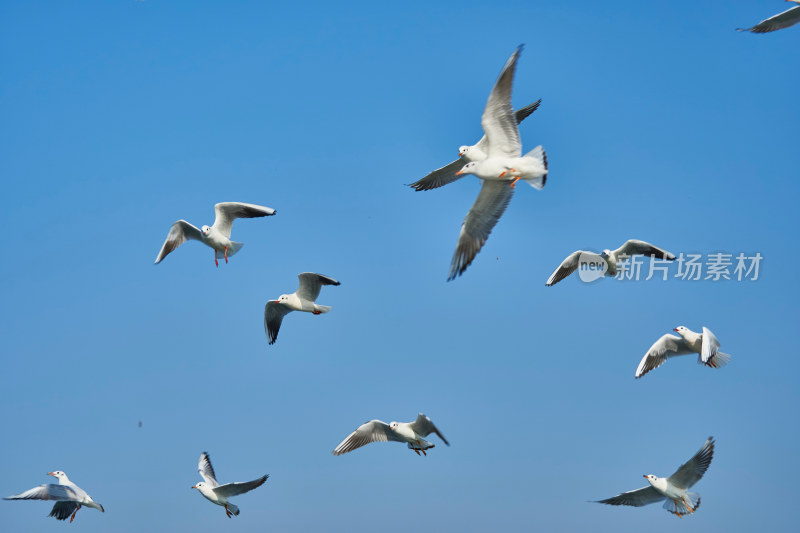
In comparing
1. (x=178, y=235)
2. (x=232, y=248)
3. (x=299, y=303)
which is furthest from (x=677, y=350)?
(x=178, y=235)

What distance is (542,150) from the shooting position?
1639 centimetres

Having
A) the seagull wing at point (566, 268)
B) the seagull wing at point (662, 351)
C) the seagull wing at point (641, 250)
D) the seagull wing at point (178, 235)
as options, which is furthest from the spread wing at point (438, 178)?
the seagull wing at point (662, 351)

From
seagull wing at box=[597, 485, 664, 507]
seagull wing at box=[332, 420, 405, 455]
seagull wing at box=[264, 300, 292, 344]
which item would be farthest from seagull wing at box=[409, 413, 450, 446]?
seagull wing at box=[264, 300, 292, 344]

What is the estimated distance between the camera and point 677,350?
762 inches

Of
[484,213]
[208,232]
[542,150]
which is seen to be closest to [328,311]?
[208,232]

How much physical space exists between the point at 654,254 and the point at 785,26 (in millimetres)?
6156

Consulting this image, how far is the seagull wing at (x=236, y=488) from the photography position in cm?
1814

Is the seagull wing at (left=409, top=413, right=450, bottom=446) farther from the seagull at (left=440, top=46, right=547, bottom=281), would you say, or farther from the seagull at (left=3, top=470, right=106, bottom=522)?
the seagull at (left=3, top=470, right=106, bottom=522)

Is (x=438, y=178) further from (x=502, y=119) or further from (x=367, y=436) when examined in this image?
(x=367, y=436)

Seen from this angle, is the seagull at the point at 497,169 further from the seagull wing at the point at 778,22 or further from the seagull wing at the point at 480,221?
the seagull wing at the point at 778,22

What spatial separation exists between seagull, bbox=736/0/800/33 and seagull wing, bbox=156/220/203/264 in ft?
40.5

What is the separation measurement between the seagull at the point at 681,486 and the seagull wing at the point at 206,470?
A: 312 inches

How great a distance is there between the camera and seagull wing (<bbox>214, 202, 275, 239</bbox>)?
64.3 feet

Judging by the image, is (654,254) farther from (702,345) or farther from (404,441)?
(404,441)
